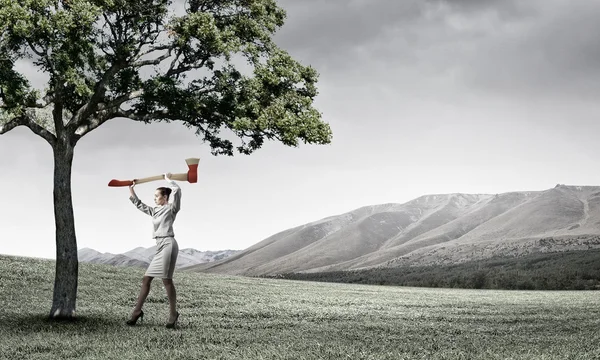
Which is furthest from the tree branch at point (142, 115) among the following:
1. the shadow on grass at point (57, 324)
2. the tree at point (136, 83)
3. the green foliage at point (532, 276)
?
the green foliage at point (532, 276)

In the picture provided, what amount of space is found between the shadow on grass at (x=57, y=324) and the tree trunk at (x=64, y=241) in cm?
46

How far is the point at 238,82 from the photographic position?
16781mm

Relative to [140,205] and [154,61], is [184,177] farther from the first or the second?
[154,61]

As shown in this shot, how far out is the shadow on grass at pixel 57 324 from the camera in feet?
46.2

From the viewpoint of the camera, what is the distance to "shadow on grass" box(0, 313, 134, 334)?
14.1 m

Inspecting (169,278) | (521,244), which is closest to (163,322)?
(169,278)

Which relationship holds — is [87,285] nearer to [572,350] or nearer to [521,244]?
[572,350]

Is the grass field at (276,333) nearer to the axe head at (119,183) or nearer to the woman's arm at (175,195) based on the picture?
the woman's arm at (175,195)

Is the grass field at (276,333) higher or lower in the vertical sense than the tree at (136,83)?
lower

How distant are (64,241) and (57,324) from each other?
7.58 feet

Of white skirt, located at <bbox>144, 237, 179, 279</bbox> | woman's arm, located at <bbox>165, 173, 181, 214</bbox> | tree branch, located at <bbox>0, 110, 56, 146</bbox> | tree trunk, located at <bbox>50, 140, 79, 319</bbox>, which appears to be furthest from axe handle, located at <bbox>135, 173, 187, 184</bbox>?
tree branch, located at <bbox>0, 110, 56, 146</bbox>

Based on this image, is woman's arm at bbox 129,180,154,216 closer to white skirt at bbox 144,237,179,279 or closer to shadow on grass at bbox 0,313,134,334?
white skirt at bbox 144,237,179,279

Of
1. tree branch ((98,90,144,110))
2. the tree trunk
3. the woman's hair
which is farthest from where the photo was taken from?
tree branch ((98,90,144,110))

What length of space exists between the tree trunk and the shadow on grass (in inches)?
18.1
